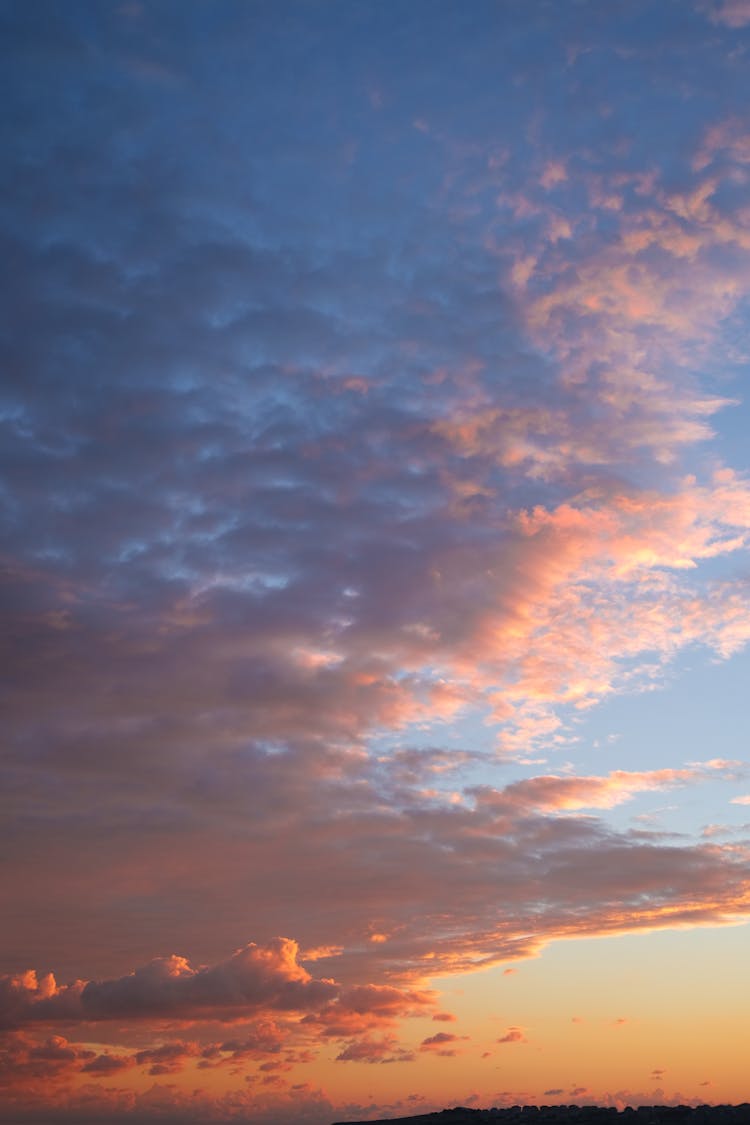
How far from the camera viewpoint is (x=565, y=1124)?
19900 centimetres

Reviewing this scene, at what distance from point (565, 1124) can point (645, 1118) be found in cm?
1586

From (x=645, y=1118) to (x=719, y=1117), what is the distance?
1057 inches

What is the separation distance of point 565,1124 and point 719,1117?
3875cm

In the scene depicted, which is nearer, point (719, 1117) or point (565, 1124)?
point (719, 1117)

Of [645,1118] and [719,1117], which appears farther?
[645,1118]

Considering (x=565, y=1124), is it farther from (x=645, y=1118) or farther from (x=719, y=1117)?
(x=719, y=1117)

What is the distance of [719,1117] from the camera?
561ft

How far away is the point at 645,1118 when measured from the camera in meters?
194

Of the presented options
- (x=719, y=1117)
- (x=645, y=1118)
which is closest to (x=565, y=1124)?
(x=645, y=1118)
